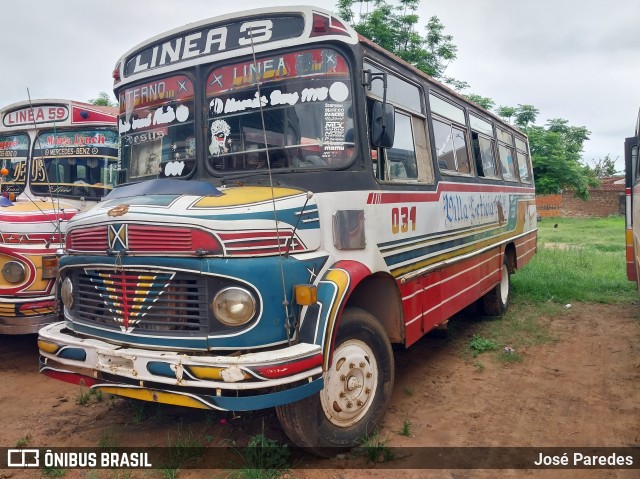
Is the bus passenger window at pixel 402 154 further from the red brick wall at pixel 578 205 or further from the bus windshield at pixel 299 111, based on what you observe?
the red brick wall at pixel 578 205

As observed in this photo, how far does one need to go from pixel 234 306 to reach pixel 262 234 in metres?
0.45

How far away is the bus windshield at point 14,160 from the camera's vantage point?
6.60 meters

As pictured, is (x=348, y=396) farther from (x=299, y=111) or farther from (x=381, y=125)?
(x=299, y=111)

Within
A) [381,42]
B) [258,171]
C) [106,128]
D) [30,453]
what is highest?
[381,42]

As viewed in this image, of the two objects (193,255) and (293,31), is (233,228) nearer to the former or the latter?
(193,255)

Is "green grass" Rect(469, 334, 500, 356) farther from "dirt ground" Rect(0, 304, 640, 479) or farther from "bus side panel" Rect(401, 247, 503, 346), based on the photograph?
"bus side panel" Rect(401, 247, 503, 346)

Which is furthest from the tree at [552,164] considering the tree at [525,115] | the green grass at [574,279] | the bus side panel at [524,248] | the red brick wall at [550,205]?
the bus side panel at [524,248]

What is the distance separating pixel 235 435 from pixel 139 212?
182 centimetres

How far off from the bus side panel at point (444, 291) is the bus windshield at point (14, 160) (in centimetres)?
513

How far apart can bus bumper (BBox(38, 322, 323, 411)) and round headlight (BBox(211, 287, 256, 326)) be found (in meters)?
0.20

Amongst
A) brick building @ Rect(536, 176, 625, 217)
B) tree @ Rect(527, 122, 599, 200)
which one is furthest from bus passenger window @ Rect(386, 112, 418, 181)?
brick building @ Rect(536, 176, 625, 217)

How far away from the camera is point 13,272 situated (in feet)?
17.0

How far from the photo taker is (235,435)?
3.88 meters

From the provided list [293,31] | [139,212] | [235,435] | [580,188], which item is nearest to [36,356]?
[235,435]
